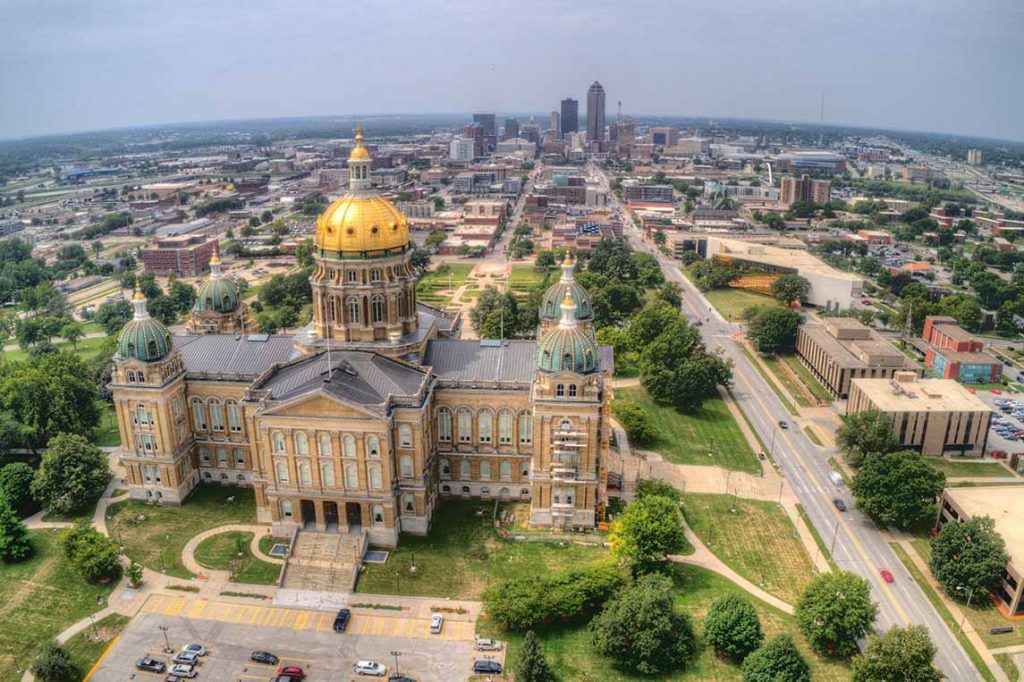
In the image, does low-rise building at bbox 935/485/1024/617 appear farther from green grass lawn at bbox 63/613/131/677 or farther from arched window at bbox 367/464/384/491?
green grass lawn at bbox 63/613/131/677

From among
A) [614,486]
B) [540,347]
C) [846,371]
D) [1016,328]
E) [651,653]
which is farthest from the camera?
[1016,328]

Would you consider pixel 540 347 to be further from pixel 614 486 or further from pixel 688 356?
pixel 688 356

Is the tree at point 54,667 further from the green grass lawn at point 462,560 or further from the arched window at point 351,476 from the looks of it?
the arched window at point 351,476

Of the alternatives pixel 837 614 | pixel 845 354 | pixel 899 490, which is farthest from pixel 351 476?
pixel 845 354

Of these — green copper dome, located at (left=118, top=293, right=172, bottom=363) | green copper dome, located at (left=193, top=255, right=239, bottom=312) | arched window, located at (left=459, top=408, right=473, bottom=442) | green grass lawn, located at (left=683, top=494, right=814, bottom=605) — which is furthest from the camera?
green copper dome, located at (left=193, top=255, right=239, bottom=312)

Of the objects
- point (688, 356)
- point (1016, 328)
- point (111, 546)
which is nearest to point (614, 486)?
point (688, 356)

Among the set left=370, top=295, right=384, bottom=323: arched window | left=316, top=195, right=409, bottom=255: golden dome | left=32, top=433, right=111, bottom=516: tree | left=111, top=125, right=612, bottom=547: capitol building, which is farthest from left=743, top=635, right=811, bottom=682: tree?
left=32, top=433, right=111, bottom=516: tree
